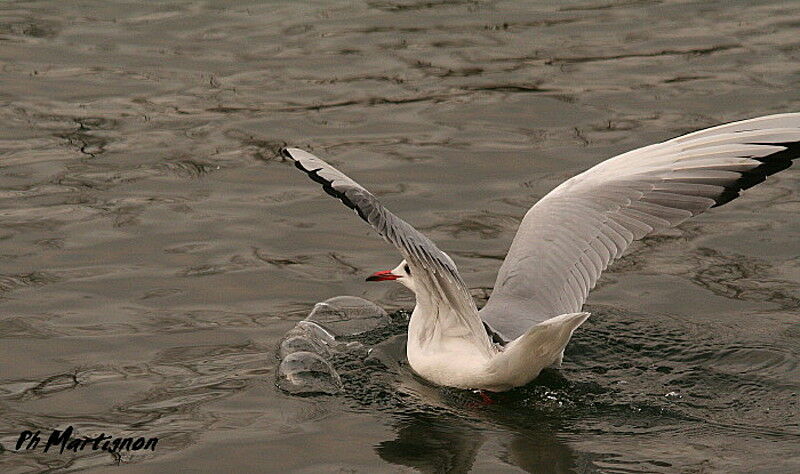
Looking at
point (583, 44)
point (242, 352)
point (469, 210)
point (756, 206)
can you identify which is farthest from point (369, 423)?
point (583, 44)

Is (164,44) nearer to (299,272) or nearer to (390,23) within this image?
(390,23)

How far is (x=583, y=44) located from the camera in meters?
12.6

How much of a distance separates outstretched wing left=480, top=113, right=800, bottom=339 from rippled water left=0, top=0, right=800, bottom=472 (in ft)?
1.21

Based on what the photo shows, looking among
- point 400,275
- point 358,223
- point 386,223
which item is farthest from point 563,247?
point 358,223

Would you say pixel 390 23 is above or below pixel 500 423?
above

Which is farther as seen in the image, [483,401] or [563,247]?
[563,247]

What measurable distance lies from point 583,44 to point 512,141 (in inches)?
86.4

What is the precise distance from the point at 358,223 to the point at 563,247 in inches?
77.9

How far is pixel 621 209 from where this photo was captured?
7.96 meters

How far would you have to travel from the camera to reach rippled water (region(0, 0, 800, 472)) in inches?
263
